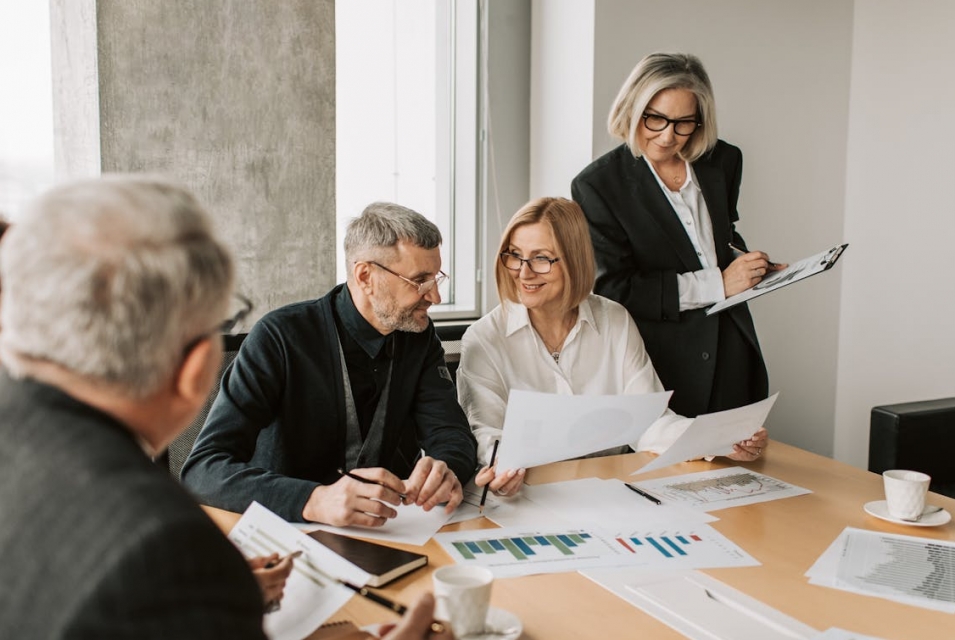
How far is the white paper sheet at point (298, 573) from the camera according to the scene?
1.11 meters

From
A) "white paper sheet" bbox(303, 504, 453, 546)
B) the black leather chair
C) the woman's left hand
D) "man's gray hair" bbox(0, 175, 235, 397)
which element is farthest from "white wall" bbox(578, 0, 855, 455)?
"man's gray hair" bbox(0, 175, 235, 397)

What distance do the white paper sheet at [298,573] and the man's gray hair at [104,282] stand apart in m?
0.50

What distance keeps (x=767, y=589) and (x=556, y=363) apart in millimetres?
1068

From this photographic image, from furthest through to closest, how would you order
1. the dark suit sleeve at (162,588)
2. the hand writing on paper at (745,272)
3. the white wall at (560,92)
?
1. the white wall at (560,92)
2. the hand writing on paper at (745,272)
3. the dark suit sleeve at (162,588)

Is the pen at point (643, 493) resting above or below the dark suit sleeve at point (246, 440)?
below

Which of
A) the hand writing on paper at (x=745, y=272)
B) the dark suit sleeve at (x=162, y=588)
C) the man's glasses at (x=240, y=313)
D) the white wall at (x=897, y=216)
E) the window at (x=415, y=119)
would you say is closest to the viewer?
the dark suit sleeve at (x=162, y=588)

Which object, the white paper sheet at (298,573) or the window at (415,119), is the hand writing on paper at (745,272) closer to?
the window at (415,119)

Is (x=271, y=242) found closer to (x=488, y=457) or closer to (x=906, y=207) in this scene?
(x=488, y=457)

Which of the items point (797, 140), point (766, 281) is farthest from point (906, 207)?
point (766, 281)

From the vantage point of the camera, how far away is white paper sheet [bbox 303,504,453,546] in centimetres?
143

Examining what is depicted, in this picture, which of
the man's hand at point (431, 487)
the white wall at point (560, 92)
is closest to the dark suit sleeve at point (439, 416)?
the man's hand at point (431, 487)

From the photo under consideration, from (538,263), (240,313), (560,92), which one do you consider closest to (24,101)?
(240,313)

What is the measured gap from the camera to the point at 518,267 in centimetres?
224

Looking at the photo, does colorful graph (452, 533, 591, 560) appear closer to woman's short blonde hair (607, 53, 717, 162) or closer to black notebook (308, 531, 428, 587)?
black notebook (308, 531, 428, 587)
